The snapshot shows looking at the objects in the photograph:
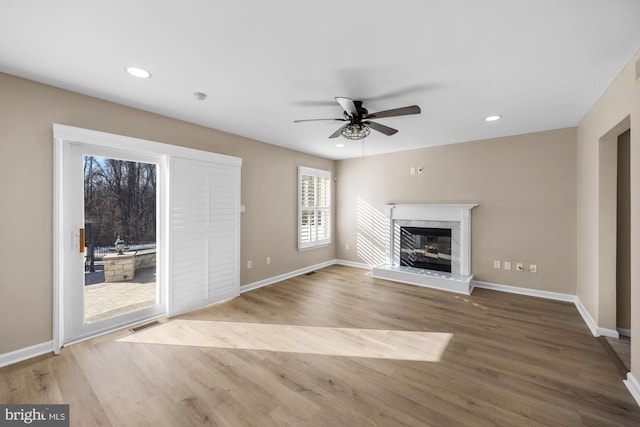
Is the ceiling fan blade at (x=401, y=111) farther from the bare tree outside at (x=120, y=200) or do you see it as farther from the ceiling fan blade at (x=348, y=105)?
the bare tree outside at (x=120, y=200)

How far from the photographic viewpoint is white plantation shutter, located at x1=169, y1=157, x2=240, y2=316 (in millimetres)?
3340

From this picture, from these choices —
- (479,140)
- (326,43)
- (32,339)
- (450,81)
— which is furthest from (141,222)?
(479,140)

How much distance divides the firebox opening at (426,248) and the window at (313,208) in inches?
67.0

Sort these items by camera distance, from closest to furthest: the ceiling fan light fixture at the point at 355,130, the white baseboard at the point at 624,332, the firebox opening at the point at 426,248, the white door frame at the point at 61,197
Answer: the white door frame at the point at 61,197 → the white baseboard at the point at 624,332 → the ceiling fan light fixture at the point at 355,130 → the firebox opening at the point at 426,248

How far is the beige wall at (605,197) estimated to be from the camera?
195cm

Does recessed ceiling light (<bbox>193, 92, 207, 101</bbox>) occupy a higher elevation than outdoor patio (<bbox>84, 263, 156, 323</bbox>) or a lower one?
higher

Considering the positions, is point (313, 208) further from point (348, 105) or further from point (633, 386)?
point (633, 386)

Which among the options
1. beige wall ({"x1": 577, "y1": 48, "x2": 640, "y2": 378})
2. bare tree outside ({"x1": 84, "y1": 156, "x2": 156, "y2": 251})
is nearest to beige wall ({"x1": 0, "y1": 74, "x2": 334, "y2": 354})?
bare tree outside ({"x1": 84, "y1": 156, "x2": 156, "y2": 251})

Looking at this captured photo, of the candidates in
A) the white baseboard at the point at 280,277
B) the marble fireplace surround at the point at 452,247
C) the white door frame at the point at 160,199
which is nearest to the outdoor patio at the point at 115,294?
the white door frame at the point at 160,199

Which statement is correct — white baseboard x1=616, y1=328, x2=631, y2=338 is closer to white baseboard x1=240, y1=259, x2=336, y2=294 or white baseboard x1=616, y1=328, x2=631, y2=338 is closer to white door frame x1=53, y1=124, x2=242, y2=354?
white baseboard x1=240, y1=259, x2=336, y2=294

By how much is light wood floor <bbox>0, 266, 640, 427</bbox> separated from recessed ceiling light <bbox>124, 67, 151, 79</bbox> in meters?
2.51

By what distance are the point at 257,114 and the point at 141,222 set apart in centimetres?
192

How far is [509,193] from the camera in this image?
421 centimetres

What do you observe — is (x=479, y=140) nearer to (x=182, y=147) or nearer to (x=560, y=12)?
(x=560, y=12)
